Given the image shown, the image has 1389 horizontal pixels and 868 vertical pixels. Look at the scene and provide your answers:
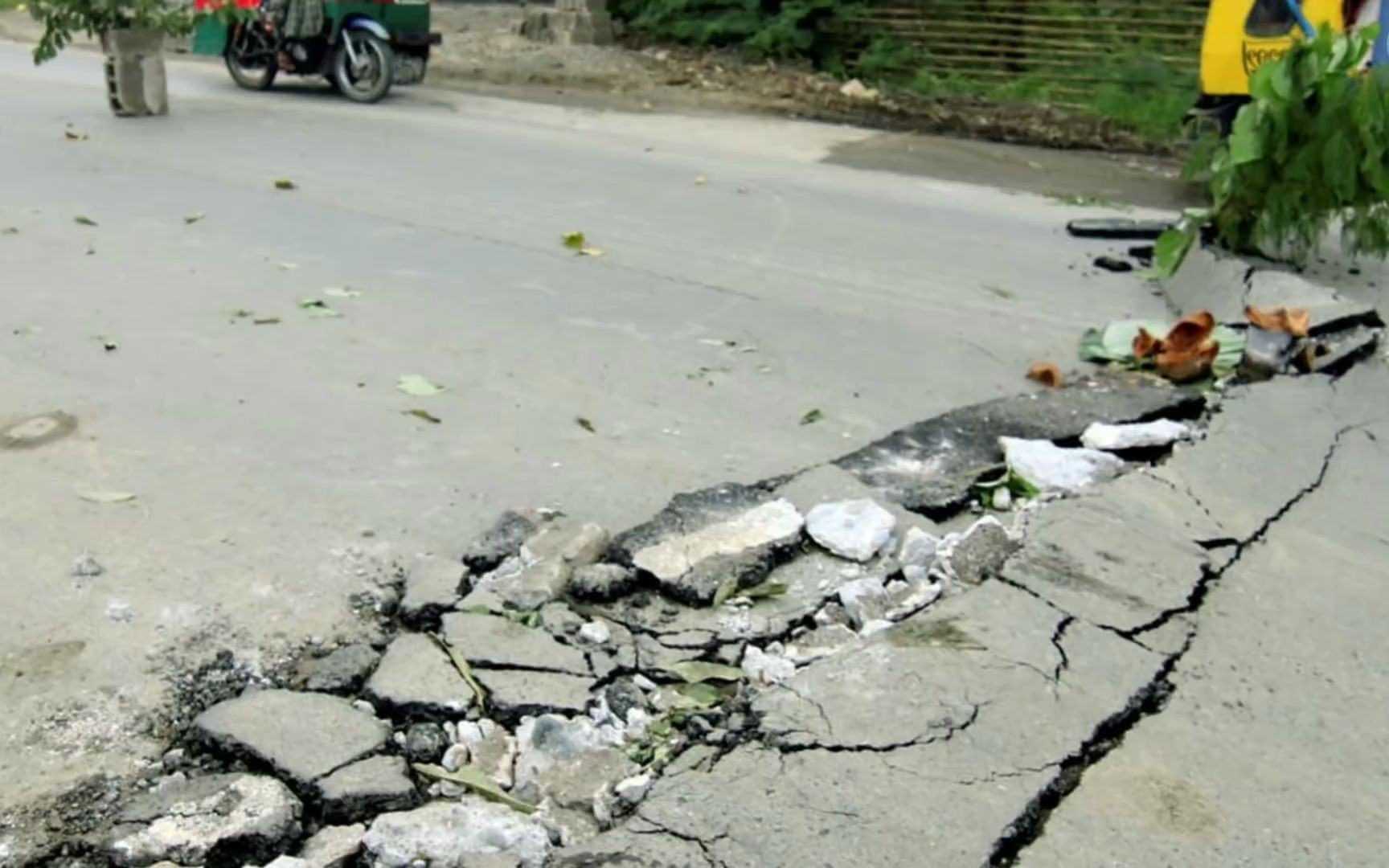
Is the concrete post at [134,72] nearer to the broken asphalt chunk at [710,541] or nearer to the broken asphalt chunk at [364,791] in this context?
the broken asphalt chunk at [710,541]

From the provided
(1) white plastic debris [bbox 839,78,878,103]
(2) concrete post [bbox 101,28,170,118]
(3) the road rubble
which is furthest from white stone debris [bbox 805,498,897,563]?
(1) white plastic debris [bbox 839,78,878,103]

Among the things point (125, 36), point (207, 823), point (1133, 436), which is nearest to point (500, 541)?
point (207, 823)

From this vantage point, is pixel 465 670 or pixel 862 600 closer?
pixel 465 670

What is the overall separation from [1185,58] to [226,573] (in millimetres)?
11339

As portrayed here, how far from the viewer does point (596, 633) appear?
10.0ft

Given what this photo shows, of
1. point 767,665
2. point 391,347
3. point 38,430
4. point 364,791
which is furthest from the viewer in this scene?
point 391,347

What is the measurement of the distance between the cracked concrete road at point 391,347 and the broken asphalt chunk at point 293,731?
190 mm

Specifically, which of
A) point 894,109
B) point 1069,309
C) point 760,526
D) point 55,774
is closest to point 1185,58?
point 894,109

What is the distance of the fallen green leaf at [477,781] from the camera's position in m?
2.49

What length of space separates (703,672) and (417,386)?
2.15 m

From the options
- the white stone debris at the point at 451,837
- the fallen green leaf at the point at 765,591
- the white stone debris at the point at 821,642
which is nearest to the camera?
the white stone debris at the point at 451,837

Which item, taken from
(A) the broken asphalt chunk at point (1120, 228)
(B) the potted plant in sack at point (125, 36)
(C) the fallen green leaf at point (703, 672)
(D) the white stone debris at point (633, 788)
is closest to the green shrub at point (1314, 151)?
(A) the broken asphalt chunk at point (1120, 228)

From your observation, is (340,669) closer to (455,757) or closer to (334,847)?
(455,757)

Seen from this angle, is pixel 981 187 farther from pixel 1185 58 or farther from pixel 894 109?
pixel 1185 58
